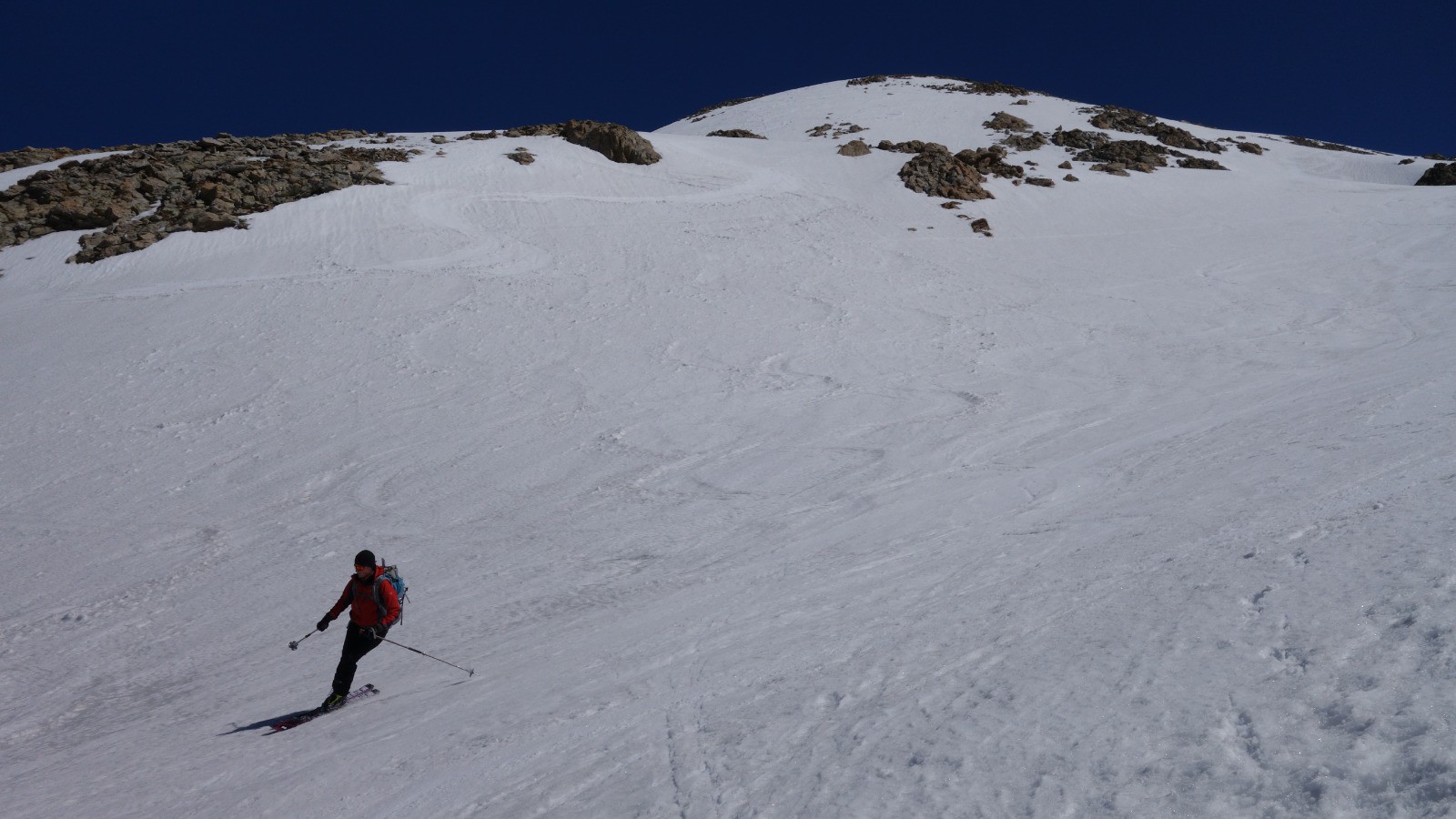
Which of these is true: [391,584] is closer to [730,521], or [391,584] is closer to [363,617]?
[363,617]

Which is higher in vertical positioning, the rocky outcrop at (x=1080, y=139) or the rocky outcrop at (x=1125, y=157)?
the rocky outcrop at (x=1080, y=139)

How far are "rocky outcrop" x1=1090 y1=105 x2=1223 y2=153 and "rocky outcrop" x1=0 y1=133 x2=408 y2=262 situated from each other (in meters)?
38.4

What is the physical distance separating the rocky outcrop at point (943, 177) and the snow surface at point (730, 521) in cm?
594

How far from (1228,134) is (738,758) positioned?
5843cm

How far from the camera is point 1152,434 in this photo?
35.3 feet

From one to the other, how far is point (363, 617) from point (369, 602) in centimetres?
16

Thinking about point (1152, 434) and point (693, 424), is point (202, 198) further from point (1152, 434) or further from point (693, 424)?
point (1152, 434)

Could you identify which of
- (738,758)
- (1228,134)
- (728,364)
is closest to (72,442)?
(728,364)

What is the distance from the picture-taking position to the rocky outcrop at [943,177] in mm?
29484

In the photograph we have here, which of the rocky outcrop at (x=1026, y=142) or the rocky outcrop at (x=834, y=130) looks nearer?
the rocky outcrop at (x=1026, y=142)

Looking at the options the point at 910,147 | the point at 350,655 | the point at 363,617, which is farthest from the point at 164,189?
the point at 910,147

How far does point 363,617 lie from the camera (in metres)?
6.71

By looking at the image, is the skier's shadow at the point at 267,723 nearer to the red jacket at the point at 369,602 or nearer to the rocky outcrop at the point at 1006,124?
the red jacket at the point at 369,602

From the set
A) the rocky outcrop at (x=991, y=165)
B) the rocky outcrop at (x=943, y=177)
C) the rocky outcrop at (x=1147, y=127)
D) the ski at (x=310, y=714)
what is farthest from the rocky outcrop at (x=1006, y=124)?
the ski at (x=310, y=714)
